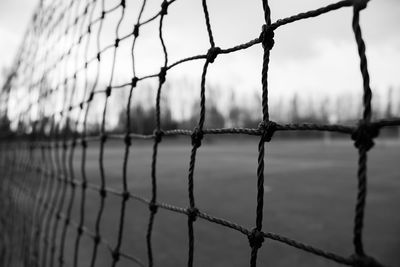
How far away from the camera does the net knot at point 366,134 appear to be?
A: 46 centimetres

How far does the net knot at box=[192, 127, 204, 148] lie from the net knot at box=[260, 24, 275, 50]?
273mm

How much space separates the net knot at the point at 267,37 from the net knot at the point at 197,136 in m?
0.27

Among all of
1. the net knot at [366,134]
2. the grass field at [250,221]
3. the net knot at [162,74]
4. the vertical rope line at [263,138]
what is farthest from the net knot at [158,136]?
the grass field at [250,221]

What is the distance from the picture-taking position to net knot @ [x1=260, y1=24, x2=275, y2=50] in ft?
2.25

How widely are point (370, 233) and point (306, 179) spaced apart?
3.89 m

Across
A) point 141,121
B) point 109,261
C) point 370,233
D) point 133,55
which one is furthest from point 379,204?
point 141,121

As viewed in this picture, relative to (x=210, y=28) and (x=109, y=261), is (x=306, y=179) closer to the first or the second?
(x=109, y=261)

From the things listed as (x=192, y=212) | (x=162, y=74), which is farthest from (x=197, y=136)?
(x=162, y=74)

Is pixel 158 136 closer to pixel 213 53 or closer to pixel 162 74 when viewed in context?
pixel 162 74

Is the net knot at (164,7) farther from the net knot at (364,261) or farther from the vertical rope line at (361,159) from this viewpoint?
the net knot at (364,261)

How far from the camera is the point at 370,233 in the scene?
130 inches

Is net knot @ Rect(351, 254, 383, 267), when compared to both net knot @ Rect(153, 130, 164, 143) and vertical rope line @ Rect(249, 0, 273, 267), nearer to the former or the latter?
vertical rope line @ Rect(249, 0, 273, 267)

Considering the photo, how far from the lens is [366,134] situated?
1.51ft

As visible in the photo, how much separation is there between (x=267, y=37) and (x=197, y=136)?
0.30 m
